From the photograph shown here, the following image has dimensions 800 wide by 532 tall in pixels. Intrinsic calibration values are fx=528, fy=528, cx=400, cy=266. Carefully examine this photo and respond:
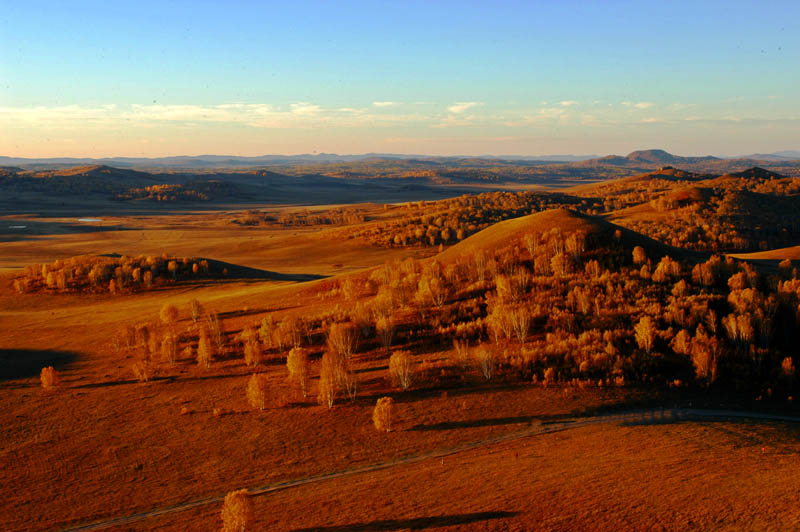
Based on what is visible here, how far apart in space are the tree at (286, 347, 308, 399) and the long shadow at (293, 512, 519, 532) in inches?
541

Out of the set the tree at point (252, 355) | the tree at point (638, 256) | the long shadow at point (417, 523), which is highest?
the tree at point (638, 256)

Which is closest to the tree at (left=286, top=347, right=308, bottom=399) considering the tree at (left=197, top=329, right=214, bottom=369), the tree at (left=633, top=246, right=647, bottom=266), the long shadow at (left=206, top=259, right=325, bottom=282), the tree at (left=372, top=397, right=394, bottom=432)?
the tree at (left=372, top=397, right=394, bottom=432)

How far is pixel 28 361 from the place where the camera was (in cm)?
4275

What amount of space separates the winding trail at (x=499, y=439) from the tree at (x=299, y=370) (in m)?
9.67

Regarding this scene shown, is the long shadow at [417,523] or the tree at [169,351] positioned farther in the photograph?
the tree at [169,351]

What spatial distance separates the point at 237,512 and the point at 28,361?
111 ft

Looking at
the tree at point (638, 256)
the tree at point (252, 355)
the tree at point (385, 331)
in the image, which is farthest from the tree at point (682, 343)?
the tree at point (252, 355)

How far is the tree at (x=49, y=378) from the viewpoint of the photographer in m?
37.2

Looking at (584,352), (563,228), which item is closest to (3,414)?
(584,352)

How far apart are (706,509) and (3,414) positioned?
3866 centimetres

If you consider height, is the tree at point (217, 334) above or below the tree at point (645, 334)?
below

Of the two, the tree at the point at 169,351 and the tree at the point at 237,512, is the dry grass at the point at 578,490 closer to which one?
the tree at the point at 237,512

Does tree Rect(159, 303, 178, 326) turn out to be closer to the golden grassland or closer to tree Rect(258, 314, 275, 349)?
the golden grassland

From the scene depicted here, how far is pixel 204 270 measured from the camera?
7775 cm
